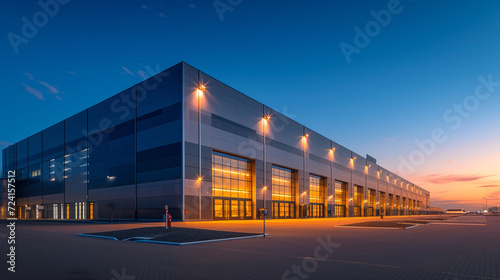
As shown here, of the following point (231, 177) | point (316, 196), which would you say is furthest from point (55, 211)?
point (316, 196)

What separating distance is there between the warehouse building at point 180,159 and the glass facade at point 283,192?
0.18 m

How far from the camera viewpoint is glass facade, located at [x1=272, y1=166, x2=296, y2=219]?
5353cm

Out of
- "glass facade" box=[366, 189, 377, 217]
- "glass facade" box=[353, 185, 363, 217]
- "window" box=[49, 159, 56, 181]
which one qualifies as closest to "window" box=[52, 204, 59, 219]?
"window" box=[49, 159, 56, 181]

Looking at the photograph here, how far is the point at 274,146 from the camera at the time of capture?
53.0 m

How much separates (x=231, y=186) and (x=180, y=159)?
35.7ft

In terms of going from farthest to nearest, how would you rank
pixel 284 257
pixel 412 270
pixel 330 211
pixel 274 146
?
pixel 330 211 → pixel 274 146 → pixel 284 257 → pixel 412 270

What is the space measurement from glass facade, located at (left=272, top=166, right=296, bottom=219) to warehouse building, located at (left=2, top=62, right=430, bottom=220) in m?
0.18

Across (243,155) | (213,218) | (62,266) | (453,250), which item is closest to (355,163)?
(243,155)

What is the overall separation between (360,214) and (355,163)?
13742 millimetres

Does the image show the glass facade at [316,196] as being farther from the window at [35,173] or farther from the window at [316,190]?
the window at [35,173]

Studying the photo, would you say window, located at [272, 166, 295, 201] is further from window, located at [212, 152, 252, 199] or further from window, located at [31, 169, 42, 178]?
window, located at [31, 169, 42, 178]

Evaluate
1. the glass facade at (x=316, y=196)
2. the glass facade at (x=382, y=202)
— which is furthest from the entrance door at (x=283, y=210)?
the glass facade at (x=382, y=202)

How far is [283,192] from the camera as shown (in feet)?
183

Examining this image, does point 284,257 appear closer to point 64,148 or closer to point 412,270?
point 412,270
